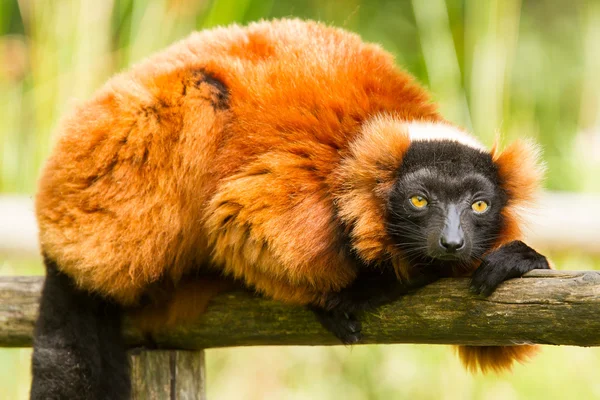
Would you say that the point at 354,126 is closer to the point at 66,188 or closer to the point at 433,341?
the point at 433,341

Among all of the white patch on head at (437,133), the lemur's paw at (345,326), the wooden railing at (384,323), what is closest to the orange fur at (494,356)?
the wooden railing at (384,323)

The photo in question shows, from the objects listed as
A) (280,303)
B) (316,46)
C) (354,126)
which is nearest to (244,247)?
(280,303)

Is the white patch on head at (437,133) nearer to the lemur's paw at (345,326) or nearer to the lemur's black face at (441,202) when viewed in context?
the lemur's black face at (441,202)

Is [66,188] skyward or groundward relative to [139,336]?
skyward

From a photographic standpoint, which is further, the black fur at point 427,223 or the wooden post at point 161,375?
the wooden post at point 161,375

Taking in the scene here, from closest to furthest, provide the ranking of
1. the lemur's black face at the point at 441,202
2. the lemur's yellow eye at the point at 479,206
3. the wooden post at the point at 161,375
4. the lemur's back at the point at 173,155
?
the lemur's black face at the point at 441,202, the lemur's yellow eye at the point at 479,206, the lemur's back at the point at 173,155, the wooden post at the point at 161,375

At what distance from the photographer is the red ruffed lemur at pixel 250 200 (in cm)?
310

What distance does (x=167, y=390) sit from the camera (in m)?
3.50

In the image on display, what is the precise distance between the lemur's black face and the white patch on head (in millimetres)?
57

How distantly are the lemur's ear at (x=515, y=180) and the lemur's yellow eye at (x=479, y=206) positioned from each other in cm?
17

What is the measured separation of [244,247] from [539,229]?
93.0 inches

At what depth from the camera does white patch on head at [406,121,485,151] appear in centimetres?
327

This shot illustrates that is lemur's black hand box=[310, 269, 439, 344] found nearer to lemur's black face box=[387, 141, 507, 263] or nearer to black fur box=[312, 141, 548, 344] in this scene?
black fur box=[312, 141, 548, 344]

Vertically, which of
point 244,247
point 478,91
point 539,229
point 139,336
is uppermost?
point 478,91
